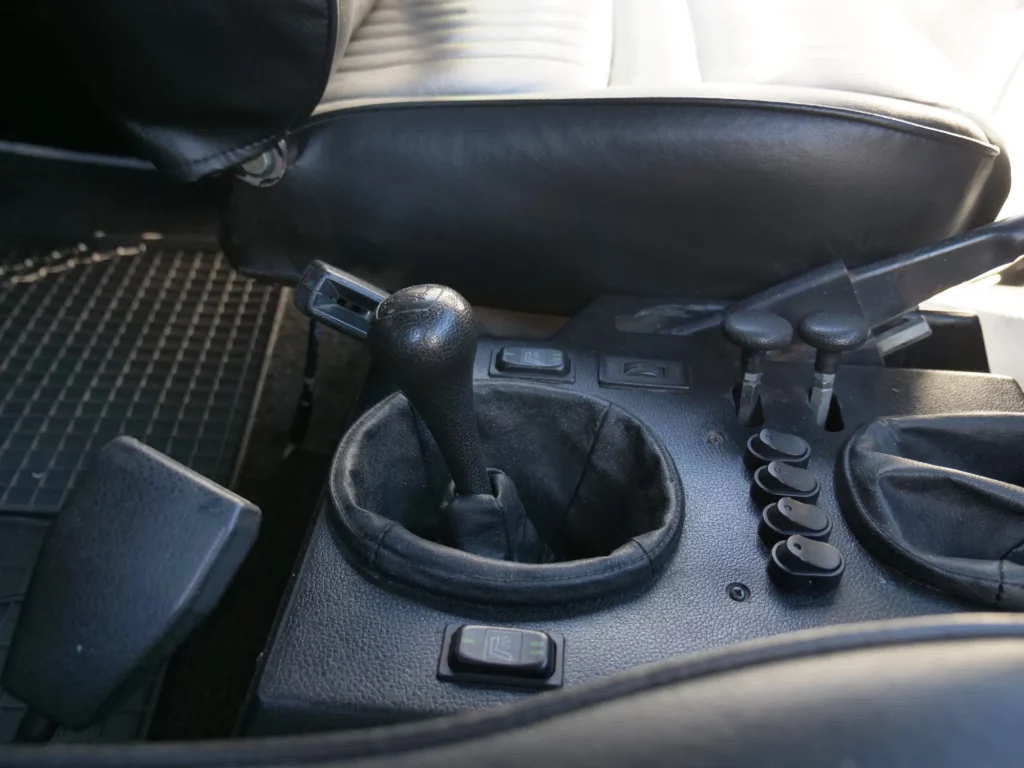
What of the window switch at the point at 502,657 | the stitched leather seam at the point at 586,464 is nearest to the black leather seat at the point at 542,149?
the stitched leather seam at the point at 586,464

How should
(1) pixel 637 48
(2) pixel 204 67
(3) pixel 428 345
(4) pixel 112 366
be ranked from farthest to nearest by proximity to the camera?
1. (4) pixel 112 366
2. (1) pixel 637 48
3. (2) pixel 204 67
4. (3) pixel 428 345

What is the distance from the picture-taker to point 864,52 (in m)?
0.98

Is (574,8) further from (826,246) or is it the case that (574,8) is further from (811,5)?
(826,246)

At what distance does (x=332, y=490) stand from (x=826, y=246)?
50 centimetres

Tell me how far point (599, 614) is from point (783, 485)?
0.19 m

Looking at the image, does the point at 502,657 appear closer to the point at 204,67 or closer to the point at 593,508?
the point at 593,508

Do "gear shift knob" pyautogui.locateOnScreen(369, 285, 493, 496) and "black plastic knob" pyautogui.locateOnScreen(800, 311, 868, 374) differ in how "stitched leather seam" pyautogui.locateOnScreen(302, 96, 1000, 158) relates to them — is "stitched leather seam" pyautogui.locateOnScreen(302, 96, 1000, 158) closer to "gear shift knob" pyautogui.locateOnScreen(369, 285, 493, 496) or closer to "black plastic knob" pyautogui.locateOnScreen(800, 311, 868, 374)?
"black plastic knob" pyautogui.locateOnScreen(800, 311, 868, 374)

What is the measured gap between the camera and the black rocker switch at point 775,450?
2.45 ft

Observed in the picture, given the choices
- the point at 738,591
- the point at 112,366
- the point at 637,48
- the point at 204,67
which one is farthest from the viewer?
the point at 112,366

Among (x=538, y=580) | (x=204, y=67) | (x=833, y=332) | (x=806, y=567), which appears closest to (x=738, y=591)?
(x=806, y=567)

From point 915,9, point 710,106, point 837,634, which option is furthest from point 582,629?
point 915,9

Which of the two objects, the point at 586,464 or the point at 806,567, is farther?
the point at 586,464

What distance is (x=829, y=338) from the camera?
2.55 feet

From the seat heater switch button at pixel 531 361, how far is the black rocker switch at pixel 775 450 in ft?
0.61
